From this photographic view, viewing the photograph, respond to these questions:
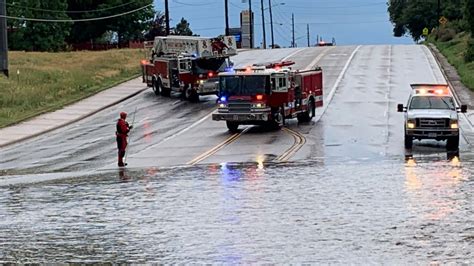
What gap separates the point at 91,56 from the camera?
255ft

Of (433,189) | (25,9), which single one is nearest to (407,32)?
→ (25,9)

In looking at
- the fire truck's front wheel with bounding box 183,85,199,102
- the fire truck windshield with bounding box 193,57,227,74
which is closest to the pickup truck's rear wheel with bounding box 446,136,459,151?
the fire truck windshield with bounding box 193,57,227,74

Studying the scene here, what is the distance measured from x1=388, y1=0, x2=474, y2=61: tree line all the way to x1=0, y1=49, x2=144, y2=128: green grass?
31.9 meters

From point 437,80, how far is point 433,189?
3392 cm

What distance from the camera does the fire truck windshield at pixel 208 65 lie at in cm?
4741

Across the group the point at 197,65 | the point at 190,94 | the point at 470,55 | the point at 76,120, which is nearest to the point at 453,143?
the point at 197,65

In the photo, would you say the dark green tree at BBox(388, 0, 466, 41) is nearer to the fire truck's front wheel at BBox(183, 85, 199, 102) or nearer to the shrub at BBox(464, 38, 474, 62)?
the shrub at BBox(464, 38, 474, 62)

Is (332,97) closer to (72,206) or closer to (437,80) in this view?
(437,80)

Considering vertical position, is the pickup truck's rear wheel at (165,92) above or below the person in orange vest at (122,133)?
below

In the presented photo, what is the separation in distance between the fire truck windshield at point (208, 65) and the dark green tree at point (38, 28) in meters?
65.7

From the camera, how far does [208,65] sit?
47.8 metres

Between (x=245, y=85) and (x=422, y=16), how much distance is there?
340ft

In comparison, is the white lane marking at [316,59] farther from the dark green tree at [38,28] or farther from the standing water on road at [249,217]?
the dark green tree at [38,28]

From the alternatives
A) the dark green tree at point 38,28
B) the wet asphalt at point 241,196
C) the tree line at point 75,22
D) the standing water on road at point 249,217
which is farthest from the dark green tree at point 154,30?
the standing water on road at point 249,217
